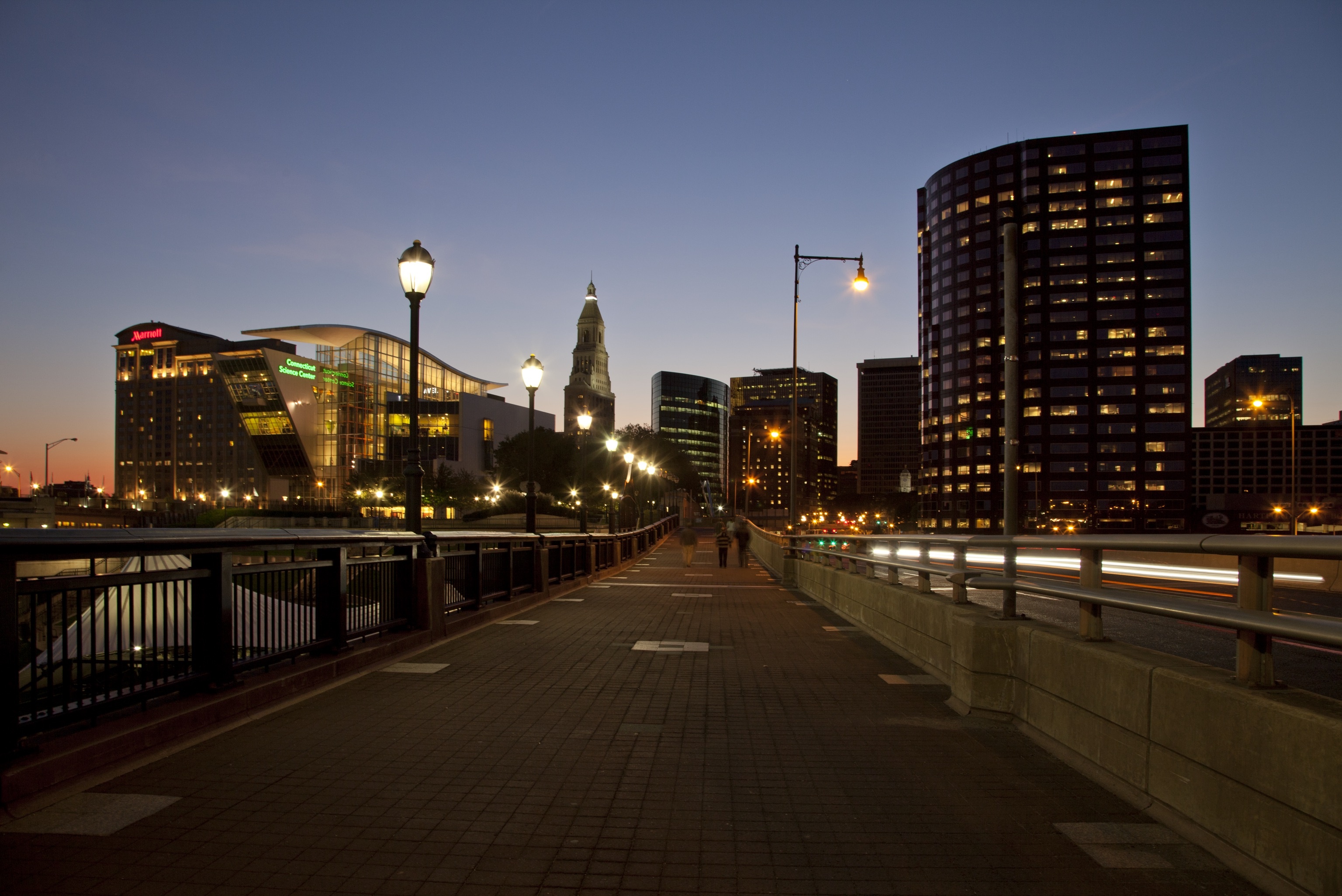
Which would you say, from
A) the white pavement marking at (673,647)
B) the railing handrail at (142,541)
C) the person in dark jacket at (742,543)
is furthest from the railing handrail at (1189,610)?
the person in dark jacket at (742,543)

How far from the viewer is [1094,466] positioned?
128 meters

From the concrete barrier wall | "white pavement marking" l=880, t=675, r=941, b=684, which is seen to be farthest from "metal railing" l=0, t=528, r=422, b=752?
the concrete barrier wall

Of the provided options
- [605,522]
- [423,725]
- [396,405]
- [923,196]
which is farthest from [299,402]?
[923,196]

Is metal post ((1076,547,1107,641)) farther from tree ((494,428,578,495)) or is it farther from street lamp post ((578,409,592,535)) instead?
tree ((494,428,578,495))

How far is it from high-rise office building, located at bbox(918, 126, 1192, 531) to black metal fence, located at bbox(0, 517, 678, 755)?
122739mm

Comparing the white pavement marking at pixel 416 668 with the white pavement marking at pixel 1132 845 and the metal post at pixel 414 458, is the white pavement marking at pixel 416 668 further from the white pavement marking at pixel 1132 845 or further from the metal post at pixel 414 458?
the white pavement marking at pixel 1132 845

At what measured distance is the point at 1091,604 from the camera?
5.30 meters

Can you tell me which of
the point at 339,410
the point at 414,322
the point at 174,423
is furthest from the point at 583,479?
the point at 174,423

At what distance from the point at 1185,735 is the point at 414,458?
32.4ft

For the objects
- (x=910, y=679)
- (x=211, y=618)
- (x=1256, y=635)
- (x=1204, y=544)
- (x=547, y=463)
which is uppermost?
(x=1204, y=544)

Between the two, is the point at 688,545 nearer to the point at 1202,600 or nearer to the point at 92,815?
the point at 1202,600

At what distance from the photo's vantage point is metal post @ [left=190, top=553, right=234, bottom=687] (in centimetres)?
620

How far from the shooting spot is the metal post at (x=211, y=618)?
6.20m

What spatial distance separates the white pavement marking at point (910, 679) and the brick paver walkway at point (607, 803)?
23cm
